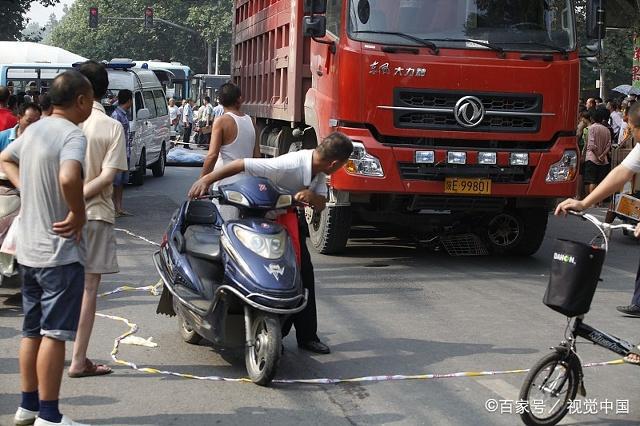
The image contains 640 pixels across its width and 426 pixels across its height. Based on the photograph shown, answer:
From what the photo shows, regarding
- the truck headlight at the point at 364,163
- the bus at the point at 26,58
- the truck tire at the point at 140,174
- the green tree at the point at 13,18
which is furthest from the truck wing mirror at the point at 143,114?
the green tree at the point at 13,18

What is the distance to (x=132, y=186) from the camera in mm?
20406

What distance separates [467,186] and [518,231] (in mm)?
1508

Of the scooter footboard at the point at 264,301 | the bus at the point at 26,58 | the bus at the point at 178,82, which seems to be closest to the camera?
the scooter footboard at the point at 264,301

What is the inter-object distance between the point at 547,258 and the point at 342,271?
2.82 metres

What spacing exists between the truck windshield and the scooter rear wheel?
14.0ft

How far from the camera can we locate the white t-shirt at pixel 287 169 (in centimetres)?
671

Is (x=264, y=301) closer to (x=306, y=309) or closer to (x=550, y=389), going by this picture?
(x=306, y=309)

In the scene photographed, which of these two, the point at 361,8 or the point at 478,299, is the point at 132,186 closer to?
the point at 361,8

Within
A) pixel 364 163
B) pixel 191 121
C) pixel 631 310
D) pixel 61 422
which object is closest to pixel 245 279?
pixel 61 422

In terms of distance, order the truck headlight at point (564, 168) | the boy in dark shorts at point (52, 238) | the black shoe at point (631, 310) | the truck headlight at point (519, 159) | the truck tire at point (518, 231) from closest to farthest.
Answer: the boy in dark shorts at point (52, 238)
the black shoe at point (631, 310)
the truck headlight at point (519, 159)
the truck headlight at point (564, 168)
the truck tire at point (518, 231)

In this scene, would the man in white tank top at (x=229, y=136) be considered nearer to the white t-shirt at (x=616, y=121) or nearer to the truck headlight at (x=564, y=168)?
the truck headlight at (x=564, y=168)

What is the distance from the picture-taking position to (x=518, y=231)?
39.3 feet

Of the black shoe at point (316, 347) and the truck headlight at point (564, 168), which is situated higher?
the truck headlight at point (564, 168)

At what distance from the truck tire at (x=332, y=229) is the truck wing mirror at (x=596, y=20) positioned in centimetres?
326
